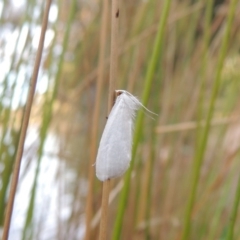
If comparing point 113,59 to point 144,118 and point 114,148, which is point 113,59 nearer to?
point 114,148

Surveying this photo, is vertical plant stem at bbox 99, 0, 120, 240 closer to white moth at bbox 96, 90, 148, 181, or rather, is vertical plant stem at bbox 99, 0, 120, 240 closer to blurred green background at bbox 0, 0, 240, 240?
white moth at bbox 96, 90, 148, 181

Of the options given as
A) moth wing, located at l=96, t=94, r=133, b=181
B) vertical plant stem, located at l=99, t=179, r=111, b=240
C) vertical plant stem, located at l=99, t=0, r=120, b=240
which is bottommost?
vertical plant stem, located at l=99, t=179, r=111, b=240

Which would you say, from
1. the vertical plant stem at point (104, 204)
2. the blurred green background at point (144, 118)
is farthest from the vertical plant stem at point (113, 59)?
the blurred green background at point (144, 118)

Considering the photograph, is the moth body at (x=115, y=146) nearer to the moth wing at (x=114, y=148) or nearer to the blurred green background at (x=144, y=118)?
the moth wing at (x=114, y=148)

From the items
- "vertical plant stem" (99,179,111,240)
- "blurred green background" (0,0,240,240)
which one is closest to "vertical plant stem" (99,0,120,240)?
"vertical plant stem" (99,179,111,240)

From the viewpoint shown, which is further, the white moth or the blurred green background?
the blurred green background

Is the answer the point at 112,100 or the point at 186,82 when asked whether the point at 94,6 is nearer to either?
the point at 186,82

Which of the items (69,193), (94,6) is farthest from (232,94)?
(69,193)

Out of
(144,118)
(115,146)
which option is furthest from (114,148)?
(144,118)

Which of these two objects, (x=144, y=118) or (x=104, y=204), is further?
(x=144, y=118)
